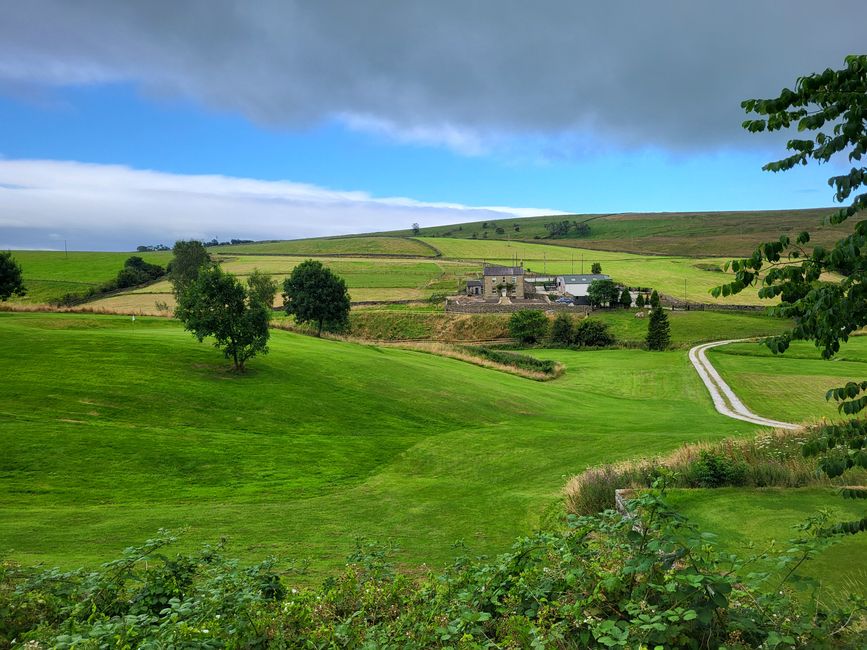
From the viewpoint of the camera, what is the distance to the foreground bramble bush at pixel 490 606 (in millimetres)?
5070

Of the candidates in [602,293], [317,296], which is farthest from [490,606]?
[602,293]

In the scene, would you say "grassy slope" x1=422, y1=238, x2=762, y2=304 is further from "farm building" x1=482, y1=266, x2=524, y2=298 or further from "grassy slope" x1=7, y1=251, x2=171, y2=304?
"grassy slope" x1=7, y1=251, x2=171, y2=304

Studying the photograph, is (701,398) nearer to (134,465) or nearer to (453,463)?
(453,463)

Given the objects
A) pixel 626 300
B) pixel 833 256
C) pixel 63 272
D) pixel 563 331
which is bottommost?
pixel 563 331

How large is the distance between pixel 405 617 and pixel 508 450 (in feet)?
61.5

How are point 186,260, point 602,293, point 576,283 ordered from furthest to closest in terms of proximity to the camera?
point 576,283 → point 602,293 → point 186,260

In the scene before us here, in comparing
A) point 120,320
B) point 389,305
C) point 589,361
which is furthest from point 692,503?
point 389,305

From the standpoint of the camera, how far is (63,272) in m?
123

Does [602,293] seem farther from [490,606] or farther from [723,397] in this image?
[490,606]

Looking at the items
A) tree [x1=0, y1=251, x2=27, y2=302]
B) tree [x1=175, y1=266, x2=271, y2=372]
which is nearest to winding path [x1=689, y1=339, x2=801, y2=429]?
tree [x1=175, y1=266, x2=271, y2=372]

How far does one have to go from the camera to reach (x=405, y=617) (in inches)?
225

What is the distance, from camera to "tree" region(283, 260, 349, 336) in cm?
6606

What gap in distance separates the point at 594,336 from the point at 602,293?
26.0 m

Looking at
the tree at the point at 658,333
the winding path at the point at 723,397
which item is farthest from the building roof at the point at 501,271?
the winding path at the point at 723,397
